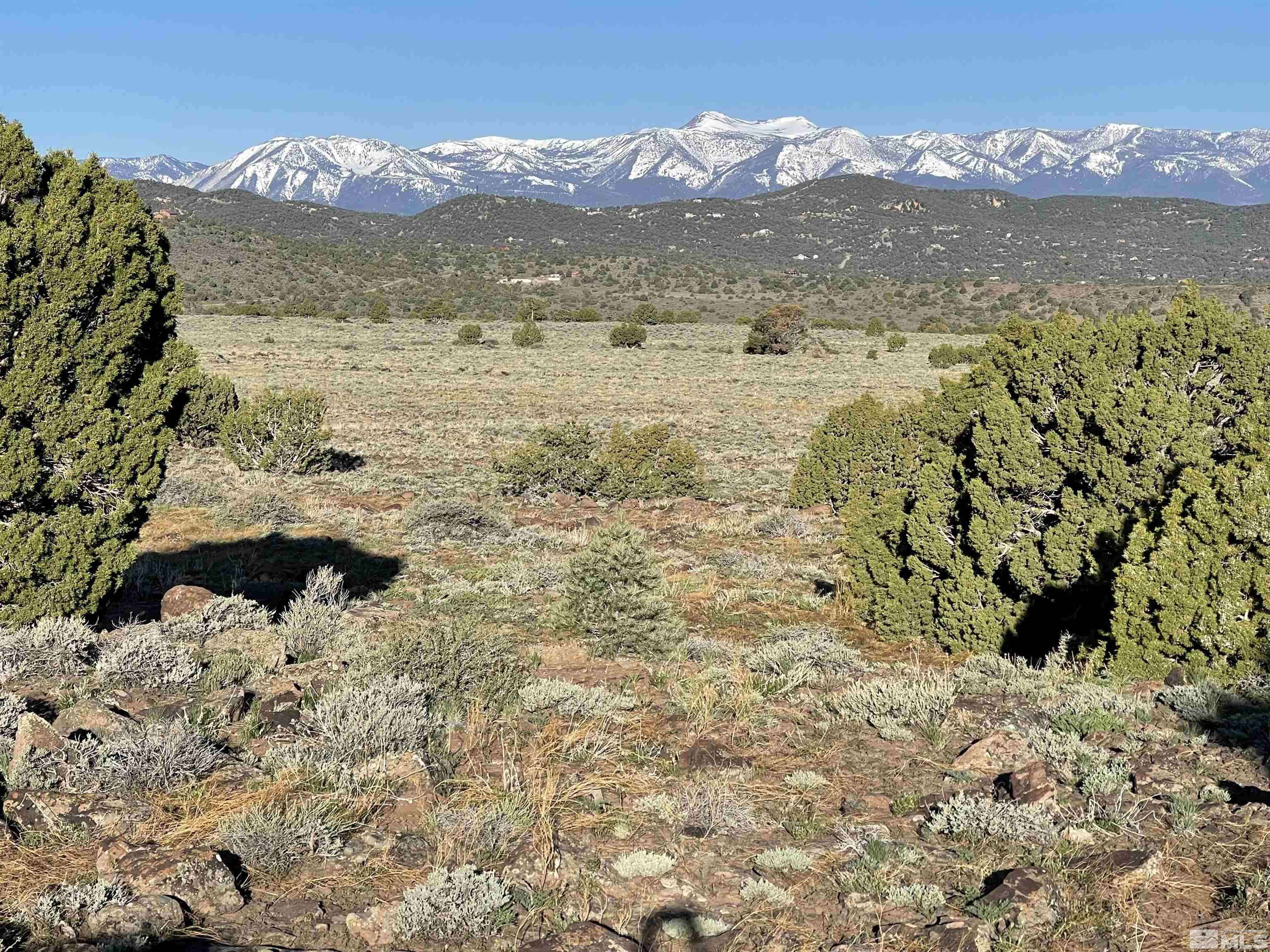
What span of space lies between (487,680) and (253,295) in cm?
7016

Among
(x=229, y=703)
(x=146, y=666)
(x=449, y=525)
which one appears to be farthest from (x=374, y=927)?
(x=449, y=525)

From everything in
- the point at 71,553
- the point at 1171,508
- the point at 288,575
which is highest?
the point at 1171,508

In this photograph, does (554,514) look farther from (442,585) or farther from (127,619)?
(127,619)

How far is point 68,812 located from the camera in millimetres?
4297

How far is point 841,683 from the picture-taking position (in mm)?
6699

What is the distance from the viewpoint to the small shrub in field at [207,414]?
1980 cm

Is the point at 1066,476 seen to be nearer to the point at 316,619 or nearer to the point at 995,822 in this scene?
the point at 995,822

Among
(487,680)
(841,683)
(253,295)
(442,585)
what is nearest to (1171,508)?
(841,683)

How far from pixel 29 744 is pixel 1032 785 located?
510 cm

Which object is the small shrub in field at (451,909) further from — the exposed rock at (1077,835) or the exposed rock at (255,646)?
the exposed rock at (255,646)

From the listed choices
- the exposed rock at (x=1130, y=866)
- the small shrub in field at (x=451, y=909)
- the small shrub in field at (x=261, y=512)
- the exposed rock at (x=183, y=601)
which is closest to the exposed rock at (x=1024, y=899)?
the exposed rock at (x=1130, y=866)

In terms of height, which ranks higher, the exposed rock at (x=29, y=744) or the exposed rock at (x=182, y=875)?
the exposed rock at (x=29, y=744)

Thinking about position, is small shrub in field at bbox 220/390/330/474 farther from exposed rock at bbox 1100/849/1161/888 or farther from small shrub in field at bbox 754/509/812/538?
exposed rock at bbox 1100/849/1161/888

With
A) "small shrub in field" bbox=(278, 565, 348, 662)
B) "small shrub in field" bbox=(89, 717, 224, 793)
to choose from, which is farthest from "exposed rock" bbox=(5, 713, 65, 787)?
"small shrub in field" bbox=(278, 565, 348, 662)
